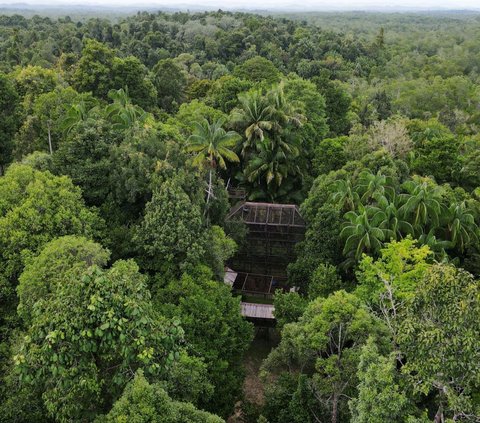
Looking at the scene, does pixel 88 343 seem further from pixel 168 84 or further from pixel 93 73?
pixel 168 84

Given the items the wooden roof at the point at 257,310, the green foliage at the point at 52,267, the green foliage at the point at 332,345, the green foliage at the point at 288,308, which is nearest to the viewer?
the green foliage at the point at 52,267

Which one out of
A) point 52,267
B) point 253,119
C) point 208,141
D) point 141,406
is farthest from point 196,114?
point 141,406

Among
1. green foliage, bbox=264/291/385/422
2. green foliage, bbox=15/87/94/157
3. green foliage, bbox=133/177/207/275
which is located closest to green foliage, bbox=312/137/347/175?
green foliage, bbox=133/177/207/275

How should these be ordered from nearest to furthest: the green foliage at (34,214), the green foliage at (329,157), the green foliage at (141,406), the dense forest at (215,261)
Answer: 1. the green foliage at (141,406)
2. the dense forest at (215,261)
3. the green foliage at (34,214)
4. the green foliage at (329,157)

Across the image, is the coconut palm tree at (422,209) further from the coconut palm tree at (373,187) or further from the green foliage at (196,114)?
the green foliage at (196,114)

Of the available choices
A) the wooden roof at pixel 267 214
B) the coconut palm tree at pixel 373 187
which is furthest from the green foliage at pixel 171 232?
the coconut palm tree at pixel 373 187

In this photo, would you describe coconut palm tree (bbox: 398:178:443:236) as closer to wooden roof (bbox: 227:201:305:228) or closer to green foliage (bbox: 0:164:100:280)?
wooden roof (bbox: 227:201:305:228)
